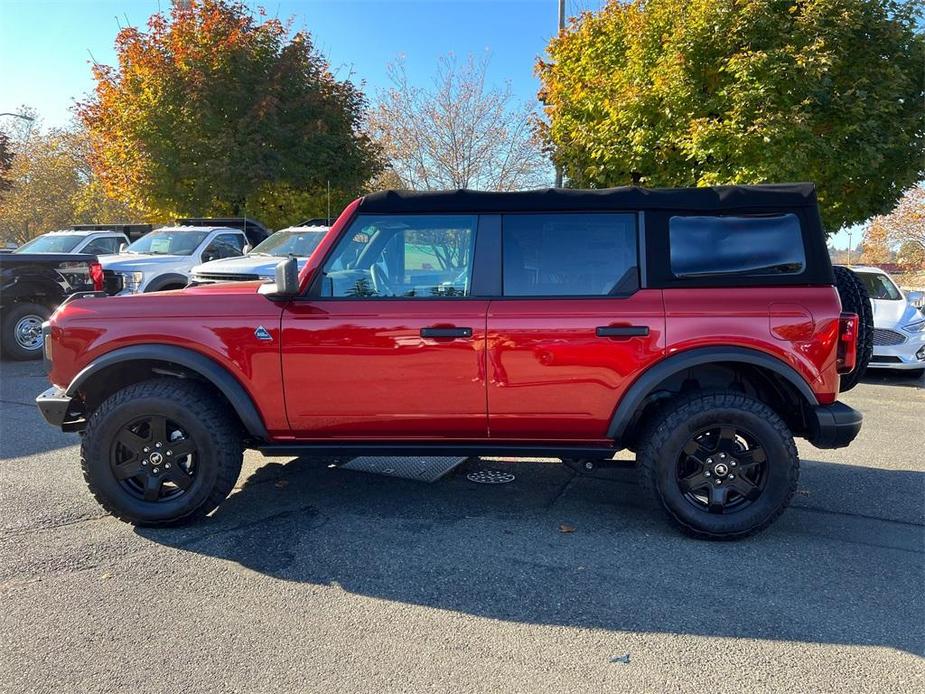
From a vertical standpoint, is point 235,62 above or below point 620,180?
above

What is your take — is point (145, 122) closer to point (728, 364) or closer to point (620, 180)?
point (620, 180)

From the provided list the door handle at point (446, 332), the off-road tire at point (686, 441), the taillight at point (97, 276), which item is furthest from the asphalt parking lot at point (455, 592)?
the taillight at point (97, 276)

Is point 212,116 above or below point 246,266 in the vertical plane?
above

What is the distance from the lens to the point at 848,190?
36.3ft

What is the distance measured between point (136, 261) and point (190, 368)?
300 inches

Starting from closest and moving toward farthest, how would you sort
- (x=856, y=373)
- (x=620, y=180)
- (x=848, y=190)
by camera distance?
(x=856, y=373), (x=848, y=190), (x=620, y=180)

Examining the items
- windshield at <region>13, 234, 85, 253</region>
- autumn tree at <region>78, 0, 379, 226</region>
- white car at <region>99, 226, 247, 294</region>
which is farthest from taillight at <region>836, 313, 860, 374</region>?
autumn tree at <region>78, 0, 379, 226</region>

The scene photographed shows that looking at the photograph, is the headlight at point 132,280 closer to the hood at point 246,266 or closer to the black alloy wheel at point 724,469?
the hood at point 246,266

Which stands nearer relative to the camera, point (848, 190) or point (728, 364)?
point (728, 364)

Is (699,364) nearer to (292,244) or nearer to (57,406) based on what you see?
(57,406)

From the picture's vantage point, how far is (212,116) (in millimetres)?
15406

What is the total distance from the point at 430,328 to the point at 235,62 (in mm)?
15340

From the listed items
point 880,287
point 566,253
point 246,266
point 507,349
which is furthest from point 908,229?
point 507,349

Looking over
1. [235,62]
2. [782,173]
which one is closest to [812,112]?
[782,173]
